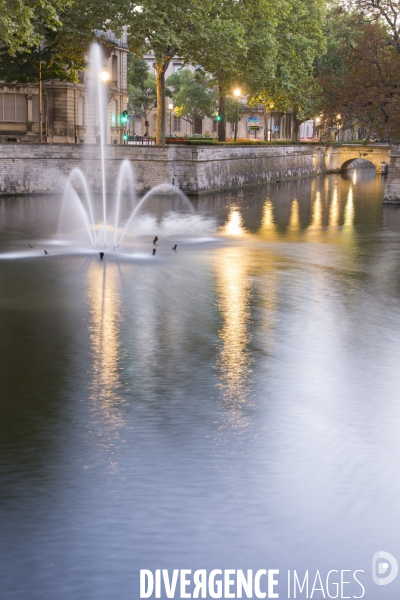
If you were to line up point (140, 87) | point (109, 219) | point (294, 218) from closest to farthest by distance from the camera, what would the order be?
point (109, 219) < point (294, 218) < point (140, 87)

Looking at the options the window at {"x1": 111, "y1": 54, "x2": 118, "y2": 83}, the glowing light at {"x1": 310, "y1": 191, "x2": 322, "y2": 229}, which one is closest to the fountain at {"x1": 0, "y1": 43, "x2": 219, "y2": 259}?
the glowing light at {"x1": 310, "y1": 191, "x2": 322, "y2": 229}

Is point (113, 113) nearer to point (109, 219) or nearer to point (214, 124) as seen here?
point (109, 219)

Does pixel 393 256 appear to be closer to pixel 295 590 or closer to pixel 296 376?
pixel 296 376

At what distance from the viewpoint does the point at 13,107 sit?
6175 cm

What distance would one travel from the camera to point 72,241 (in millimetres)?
28266

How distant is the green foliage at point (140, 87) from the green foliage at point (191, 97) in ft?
9.03

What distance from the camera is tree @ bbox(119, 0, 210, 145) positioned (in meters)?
43.0

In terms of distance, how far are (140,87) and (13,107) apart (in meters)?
43.1

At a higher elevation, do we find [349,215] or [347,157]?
[347,157]

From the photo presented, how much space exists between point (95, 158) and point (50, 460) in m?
37.4

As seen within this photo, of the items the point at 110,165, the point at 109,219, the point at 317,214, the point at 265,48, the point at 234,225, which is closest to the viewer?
the point at 234,225

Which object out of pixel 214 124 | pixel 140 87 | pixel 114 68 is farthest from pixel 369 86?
pixel 214 124

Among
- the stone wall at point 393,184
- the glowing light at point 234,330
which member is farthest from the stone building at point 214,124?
the glowing light at point 234,330

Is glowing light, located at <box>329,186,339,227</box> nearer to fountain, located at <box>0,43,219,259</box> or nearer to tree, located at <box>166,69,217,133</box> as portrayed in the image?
fountain, located at <box>0,43,219,259</box>
